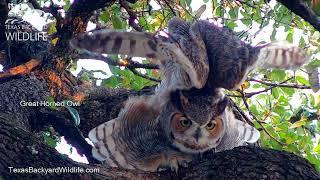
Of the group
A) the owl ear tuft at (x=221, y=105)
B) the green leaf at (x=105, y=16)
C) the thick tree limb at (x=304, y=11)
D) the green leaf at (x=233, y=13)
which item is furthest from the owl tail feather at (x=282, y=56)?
the green leaf at (x=105, y=16)

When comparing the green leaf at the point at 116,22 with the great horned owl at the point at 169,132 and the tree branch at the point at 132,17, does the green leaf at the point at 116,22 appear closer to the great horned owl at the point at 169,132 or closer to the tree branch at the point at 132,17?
the tree branch at the point at 132,17

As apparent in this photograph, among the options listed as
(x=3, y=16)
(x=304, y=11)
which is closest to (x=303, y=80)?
(x=304, y=11)

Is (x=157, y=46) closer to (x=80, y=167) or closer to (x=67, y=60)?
(x=80, y=167)

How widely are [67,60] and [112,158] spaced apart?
0.64 meters

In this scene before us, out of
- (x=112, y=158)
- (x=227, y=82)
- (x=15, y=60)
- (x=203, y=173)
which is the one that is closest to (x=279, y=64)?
(x=227, y=82)

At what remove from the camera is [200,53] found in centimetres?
229

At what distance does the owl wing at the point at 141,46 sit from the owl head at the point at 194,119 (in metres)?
0.10

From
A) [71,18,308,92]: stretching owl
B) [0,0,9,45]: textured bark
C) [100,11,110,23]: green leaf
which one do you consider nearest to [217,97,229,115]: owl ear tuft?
[71,18,308,92]: stretching owl

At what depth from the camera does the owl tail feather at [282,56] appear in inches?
93.7

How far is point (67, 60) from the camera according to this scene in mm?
2975

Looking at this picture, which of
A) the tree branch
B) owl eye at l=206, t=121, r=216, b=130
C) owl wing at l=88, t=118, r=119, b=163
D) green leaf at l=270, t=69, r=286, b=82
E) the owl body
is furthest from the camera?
the tree branch

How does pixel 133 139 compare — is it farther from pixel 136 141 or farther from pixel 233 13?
pixel 233 13

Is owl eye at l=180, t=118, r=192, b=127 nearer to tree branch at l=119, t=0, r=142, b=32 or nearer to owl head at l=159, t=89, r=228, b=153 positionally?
owl head at l=159, t=89, r=228, b=153

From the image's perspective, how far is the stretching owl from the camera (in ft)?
6.71
